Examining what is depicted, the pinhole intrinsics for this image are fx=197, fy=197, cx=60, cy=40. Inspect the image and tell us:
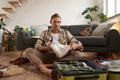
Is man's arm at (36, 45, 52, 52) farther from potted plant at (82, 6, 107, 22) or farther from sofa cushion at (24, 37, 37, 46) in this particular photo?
potted plant at (82, 6, 107, 22)

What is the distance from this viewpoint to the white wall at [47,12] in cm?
623

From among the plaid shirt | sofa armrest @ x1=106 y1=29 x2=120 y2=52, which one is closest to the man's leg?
the plaid shirt

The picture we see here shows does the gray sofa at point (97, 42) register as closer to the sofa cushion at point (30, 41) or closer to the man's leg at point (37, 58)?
the sofa cushion at point (30, 41)

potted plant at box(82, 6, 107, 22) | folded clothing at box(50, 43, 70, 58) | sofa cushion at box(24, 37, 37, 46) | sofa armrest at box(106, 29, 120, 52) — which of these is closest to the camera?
folded clothing at box(50, 43, 70, 58)

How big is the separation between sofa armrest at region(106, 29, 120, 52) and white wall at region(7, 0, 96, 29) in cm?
293

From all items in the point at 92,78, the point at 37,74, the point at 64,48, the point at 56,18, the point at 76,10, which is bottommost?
the point at 37,74

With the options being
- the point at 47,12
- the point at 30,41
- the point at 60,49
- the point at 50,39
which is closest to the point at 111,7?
the point at 47,12

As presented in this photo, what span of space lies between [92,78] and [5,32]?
4420 millimetres

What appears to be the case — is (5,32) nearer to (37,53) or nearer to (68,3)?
(68,3)

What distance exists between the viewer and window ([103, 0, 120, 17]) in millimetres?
5309

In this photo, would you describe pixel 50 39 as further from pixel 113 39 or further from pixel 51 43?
pixel 113 39

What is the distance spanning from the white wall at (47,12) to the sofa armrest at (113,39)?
9.60 feet

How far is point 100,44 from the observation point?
11.3 feet

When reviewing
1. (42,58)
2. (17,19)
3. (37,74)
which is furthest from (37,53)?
(17,19)
